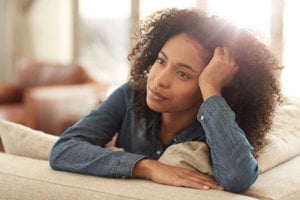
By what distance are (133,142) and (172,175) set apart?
38 centimetres

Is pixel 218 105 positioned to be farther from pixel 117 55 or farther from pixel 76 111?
pixel 117 55

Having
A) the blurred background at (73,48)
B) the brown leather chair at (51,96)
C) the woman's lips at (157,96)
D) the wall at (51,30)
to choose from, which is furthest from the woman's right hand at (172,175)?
the wall at (51,30)

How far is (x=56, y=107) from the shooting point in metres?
4.05

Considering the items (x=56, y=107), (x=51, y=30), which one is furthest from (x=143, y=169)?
(x=51, y=30)

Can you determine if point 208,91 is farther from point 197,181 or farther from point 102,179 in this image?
point 102,179

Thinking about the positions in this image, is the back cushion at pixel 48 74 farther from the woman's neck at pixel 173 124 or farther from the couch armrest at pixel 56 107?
the woman's neck at pixel 173 124

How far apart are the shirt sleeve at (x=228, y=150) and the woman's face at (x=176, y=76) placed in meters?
0.13

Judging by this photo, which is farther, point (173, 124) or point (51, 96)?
point (51, 96)

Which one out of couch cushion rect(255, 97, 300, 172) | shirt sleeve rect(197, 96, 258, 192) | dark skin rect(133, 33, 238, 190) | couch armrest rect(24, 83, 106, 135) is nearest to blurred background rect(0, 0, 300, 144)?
couch armrest rect(24, 83, 106, 135)

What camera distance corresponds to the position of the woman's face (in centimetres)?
158

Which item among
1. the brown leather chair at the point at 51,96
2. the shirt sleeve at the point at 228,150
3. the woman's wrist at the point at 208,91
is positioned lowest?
the brown leather chair at the point at 51,96

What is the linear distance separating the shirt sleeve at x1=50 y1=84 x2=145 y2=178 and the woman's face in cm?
18

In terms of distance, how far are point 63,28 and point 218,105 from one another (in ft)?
13.9

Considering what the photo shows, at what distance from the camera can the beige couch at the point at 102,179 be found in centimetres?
137
